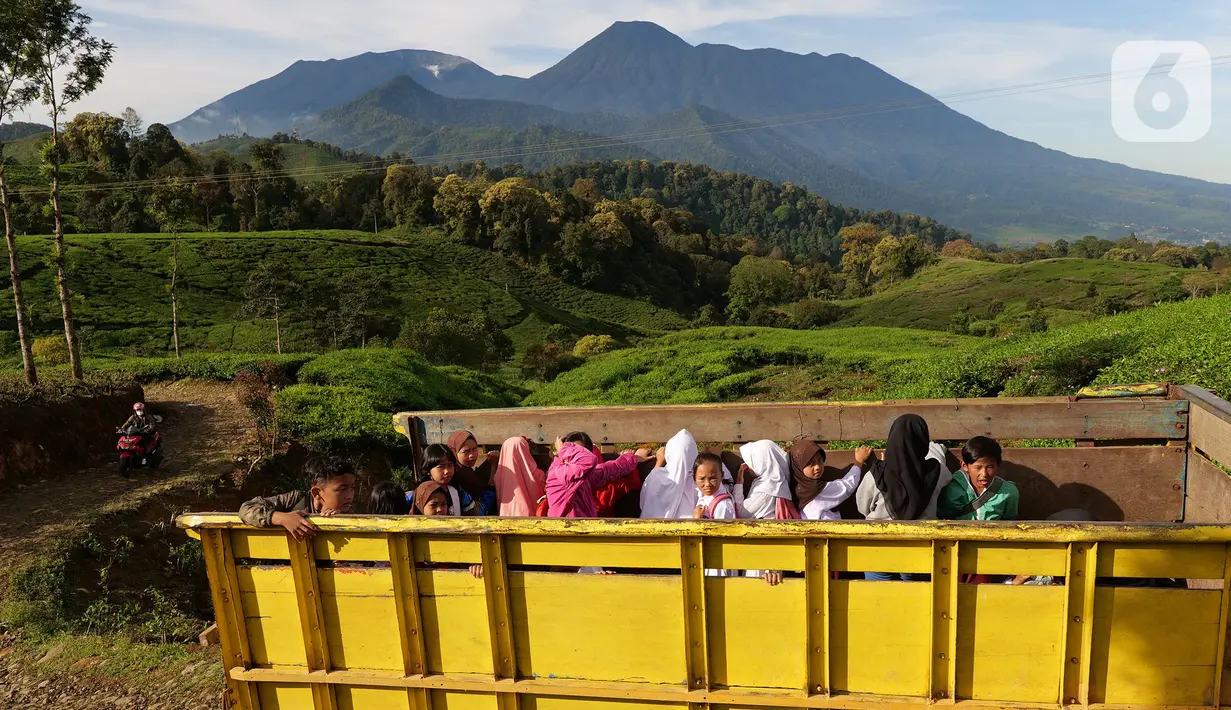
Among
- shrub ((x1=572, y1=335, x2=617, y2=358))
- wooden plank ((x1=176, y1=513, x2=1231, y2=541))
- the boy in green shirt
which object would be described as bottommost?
shrub ((x1=572, y1=335, x2=617, y2=358))

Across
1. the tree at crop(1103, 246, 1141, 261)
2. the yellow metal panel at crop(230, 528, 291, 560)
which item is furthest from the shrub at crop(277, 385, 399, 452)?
the tree at crop(1103, 246, 1141, 261)

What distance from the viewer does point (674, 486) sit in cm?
455

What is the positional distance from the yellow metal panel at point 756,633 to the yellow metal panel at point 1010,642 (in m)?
0.68

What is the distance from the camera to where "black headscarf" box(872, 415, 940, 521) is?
3.98m

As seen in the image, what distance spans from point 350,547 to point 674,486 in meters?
1.93

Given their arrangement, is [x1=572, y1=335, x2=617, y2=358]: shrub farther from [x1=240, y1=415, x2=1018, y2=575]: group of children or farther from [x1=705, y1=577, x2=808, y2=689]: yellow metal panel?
[x1=705, y1=577, x2=808, y2=689]: yellow metal panel

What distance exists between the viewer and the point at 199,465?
1201 centimetres

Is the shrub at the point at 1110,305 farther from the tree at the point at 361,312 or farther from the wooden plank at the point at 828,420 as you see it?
the wooden plank at the point at 828,420

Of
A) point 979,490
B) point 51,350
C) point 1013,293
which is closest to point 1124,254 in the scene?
point 1013,293

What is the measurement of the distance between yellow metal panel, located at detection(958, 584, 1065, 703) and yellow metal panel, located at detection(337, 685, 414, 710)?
8.62ft

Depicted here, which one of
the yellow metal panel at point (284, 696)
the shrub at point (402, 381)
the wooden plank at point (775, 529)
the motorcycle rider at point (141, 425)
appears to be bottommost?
the shrub at point (402, 381)

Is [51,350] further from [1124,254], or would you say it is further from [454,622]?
[1124,254]

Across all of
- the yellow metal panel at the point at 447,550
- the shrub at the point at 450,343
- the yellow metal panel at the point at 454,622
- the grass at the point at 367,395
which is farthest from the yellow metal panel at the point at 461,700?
the shrub at the point at 450,343

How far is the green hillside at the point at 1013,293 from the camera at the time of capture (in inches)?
1713
